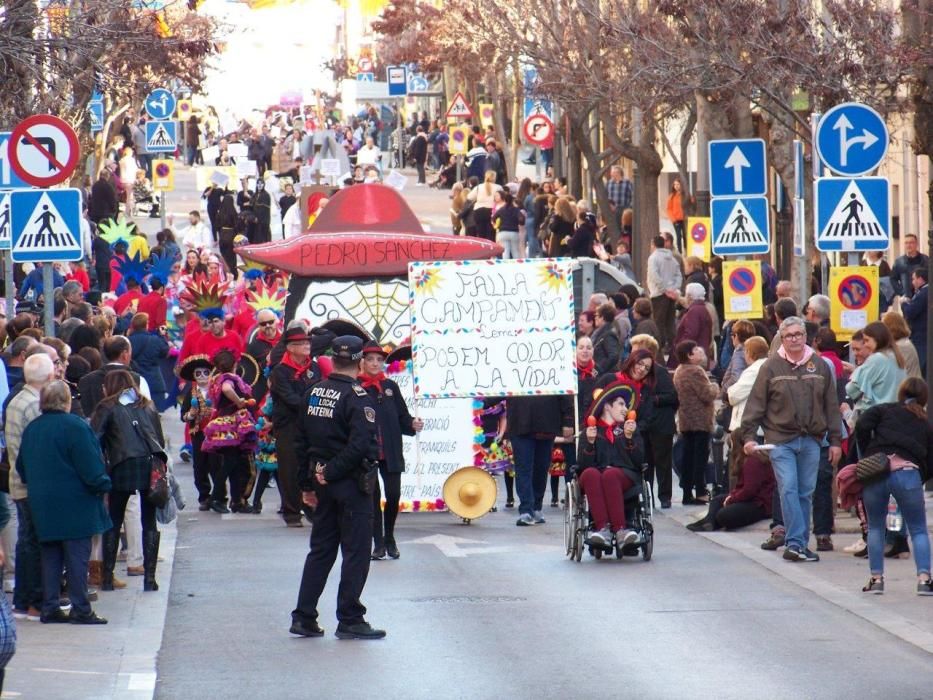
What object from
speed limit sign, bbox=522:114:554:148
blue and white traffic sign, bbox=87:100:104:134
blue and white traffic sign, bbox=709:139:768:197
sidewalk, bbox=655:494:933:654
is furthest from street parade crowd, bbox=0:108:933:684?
speed limit sign, bbox=522:114:554:148

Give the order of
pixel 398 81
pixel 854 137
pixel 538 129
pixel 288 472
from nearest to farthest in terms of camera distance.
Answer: pixel 854 137, pixel 288 472, pixel 538 129, pixel 398 81

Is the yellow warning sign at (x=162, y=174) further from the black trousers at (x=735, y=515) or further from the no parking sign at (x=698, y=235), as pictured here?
the black trousers at (x=735, y=515)

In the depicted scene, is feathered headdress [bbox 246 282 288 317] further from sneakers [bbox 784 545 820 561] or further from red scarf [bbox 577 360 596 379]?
sneakers [bbox 784 545 820 561]

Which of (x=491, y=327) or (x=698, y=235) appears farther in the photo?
(x=698, y=235)

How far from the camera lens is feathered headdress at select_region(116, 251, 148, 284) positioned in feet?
94.6

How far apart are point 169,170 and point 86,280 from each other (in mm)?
12479

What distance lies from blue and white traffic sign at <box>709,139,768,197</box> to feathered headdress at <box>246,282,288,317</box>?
4.90 m

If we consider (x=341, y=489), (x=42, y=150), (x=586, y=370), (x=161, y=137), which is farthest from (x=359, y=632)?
(x=161, y=137)

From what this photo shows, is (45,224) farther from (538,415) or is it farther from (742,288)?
(742,288)

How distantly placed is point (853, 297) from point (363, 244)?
18.2ft

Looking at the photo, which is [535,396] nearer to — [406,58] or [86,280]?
[86,280]

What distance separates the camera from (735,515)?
1700cm

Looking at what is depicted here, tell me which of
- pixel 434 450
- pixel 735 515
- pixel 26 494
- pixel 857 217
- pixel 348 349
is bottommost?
pixel 735 515

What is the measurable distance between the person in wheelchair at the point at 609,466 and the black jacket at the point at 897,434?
2.34 metres
